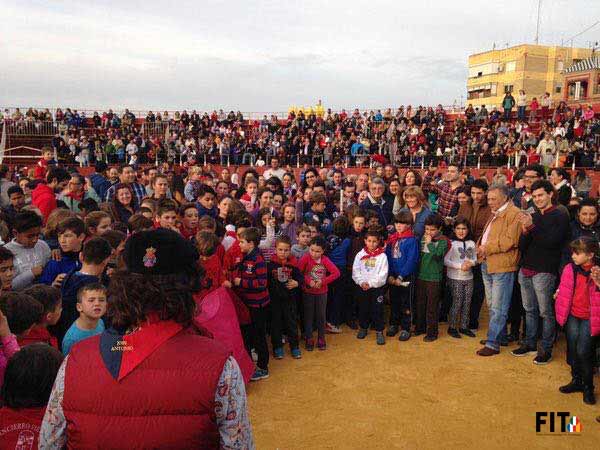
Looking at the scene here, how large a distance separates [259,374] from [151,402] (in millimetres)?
3778

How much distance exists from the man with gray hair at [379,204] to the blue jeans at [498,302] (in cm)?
205

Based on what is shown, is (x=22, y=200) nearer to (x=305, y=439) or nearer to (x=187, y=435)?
(x=305, y=439)

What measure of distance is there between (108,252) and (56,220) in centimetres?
136

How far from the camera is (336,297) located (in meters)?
6.54

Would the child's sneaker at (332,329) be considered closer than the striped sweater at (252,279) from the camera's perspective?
No

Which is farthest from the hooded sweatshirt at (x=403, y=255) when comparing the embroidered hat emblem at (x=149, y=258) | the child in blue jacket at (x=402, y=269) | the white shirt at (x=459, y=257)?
the embroidered hat emblem at (x=149, y=258)

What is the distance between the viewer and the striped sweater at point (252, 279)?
16.6 ft

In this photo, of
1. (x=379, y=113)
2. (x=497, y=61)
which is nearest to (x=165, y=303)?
(x=379, y=113)

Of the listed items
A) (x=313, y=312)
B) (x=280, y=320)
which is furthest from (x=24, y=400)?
(x=313, y=312)

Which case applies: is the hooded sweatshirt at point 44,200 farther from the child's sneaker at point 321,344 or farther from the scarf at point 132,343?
the scarf at point 132,343

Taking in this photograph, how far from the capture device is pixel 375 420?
4.20m

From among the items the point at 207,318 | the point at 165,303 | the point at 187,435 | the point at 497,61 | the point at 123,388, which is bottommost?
the point at 207,318

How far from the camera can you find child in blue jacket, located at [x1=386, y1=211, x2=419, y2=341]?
614 centimetres

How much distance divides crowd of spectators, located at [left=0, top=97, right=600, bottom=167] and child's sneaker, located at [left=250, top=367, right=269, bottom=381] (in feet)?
50.2
